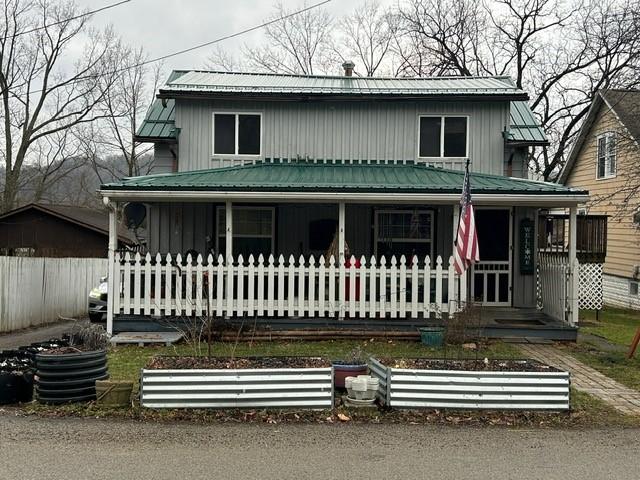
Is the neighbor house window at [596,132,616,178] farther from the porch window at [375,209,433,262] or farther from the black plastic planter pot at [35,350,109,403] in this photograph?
the black plastic planter pot at [35,350,109,403]

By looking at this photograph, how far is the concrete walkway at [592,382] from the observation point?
7930mm

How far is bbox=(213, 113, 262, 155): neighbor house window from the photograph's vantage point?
50.3ft

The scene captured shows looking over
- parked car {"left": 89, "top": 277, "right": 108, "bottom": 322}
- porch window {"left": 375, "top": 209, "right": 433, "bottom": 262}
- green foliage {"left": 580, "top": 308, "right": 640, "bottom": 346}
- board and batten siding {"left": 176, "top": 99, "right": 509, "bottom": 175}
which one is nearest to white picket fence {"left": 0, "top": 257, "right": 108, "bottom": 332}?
parked car {"left": 89, "top": 277, "right": 108, "bottom": 322}

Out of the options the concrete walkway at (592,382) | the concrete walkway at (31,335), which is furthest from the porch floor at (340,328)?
the concrete walkway at (31,335)

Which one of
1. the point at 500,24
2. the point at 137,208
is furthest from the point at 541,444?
the point at 500,24

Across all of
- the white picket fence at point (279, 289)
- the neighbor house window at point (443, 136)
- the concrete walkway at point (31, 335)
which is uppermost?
the neighbor house window at point (443, 136)

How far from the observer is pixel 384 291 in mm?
12539

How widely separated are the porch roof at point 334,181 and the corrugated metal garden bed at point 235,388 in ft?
18.8

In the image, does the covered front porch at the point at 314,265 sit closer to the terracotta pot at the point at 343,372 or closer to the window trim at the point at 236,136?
the window trim at the point at 236,136

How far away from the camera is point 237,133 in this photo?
1537 cm

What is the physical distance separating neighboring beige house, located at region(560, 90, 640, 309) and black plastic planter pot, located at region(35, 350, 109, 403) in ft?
54.4

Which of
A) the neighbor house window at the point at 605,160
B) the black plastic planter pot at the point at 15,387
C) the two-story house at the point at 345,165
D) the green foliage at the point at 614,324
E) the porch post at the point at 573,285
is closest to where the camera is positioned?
the black plastic planter pot at the point at 15,387

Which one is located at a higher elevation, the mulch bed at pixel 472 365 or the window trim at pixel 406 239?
the window trim at pixel 406 239

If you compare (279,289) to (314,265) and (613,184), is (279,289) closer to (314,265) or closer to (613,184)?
(314,265)
